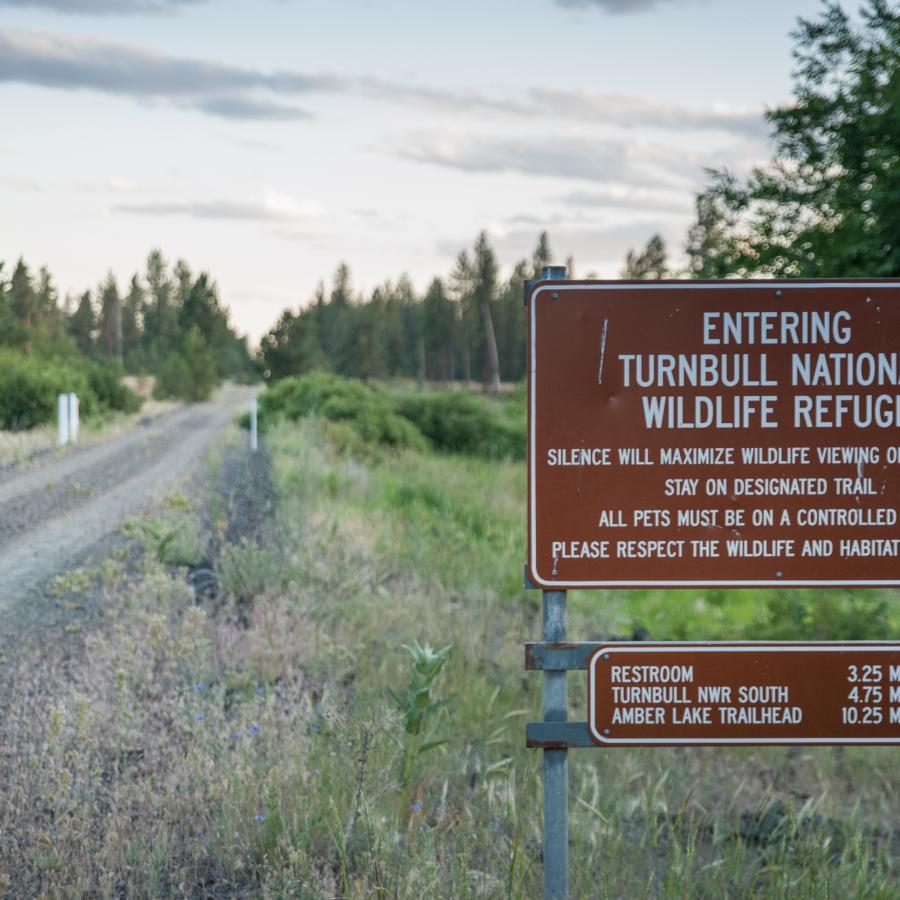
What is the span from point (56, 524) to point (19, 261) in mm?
72198

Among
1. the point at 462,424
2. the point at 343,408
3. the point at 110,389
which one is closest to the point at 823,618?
the point at 343,408

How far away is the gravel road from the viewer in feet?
24.4

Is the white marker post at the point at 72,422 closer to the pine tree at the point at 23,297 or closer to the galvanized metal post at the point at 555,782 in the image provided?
the galvanized metal post at the point at 555,782

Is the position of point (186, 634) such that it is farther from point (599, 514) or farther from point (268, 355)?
point (268, 355)

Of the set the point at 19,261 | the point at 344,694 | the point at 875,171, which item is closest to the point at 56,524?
the point at 344,694

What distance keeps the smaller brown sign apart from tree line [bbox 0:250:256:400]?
30.2m

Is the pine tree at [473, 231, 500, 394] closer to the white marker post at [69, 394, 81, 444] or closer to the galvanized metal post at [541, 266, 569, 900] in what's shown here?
the white marker post at [69, 394, 81, 444]

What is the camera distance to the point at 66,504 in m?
11.6

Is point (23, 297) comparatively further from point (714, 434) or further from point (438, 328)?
point (714, 434)

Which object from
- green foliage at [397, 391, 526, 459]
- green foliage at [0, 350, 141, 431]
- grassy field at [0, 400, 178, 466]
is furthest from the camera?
green foliage at [397, 391, 526, 459]

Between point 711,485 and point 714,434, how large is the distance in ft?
0.51

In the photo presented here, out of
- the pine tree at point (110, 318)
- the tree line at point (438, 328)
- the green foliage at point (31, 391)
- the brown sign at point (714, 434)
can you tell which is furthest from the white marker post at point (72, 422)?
the pine tree at point (110, 318)

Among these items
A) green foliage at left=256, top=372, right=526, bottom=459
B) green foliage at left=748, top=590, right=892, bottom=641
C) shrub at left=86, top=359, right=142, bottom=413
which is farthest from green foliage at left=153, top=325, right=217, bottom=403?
green foliage at left=748, top=590, right=892, bottom=641

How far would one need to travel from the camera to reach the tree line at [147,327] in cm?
5144
